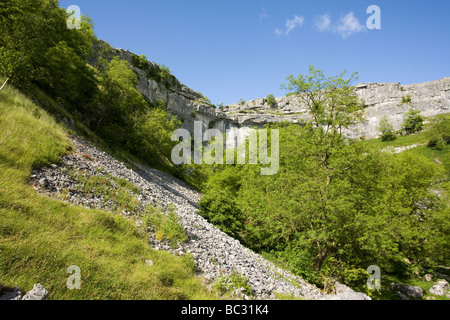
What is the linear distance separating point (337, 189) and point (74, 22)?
3879 cm

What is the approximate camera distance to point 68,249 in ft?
17.5

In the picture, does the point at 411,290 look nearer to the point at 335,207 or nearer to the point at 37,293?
the point at 335,207

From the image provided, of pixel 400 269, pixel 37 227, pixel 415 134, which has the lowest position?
pixel 400 269

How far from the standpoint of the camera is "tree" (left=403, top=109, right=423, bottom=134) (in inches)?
3486

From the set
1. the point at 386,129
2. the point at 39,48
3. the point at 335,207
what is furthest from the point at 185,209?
the point at 386,129

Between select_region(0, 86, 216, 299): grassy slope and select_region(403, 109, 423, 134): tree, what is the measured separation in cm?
11988

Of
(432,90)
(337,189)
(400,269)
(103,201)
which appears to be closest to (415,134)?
(432,90)

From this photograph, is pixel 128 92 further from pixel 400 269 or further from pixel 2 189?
pixel 400 269

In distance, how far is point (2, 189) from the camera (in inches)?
235

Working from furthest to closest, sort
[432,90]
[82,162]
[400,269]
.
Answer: [432,90] < [400,269] < [82,162]

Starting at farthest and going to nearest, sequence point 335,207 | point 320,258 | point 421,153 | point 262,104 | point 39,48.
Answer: point 262,104 → point 421,153 → point 39,48 → point 320,258 → point 335,207

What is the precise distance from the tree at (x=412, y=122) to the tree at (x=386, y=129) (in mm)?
5473

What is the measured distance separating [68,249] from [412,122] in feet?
414

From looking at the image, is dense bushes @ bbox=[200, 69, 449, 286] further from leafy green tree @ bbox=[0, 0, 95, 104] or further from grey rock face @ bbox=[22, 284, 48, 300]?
leafy green tree @ bbox=[0, 0, 95, 104]
